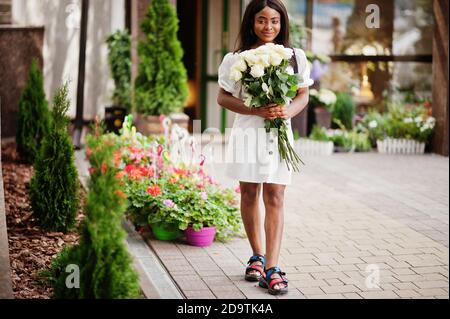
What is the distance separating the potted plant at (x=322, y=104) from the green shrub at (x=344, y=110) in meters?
0.24

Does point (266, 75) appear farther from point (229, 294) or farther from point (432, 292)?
point (432, 292)

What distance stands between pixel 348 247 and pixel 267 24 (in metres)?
2.35

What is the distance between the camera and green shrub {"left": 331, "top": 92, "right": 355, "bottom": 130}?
13.9 meters

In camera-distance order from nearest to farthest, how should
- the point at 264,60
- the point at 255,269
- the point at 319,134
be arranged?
the point at 264,60, the point at 255,269, the point at 319,134

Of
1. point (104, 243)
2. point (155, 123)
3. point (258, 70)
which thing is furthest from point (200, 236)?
point (155, 123)

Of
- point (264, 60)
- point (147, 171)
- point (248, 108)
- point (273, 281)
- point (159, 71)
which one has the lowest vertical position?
point (273, 281)

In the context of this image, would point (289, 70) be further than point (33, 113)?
No

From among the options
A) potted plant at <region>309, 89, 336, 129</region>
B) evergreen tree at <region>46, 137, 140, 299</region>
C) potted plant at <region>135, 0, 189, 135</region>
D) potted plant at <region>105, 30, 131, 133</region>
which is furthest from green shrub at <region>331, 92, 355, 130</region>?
evergreen tree at <region>46, 137, 140, 299</region>

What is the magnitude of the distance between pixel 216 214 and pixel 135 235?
0.81 m

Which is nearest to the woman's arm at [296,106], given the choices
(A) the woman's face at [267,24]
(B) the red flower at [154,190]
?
(A) the woman's face at [267,24]

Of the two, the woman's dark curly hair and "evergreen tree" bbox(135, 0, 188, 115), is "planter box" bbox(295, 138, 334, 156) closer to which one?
"evergreen tree" bbox(135, 0, 188, 115)

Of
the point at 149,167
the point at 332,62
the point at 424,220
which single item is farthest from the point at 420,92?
the point at 149,167

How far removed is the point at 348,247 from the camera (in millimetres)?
7203

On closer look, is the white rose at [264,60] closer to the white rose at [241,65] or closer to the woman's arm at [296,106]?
the white rose at [241,65]
